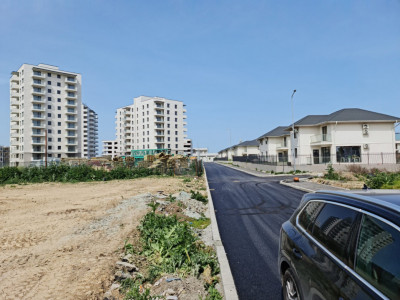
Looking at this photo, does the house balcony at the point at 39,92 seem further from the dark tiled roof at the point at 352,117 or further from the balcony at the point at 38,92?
the dark tiled roof at the point at 352,117

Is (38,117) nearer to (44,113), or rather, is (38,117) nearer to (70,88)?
(44,113)

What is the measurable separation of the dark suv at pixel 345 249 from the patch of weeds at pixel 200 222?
462 centimetres

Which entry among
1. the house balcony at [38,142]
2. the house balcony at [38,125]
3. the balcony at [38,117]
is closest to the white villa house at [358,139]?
the house balcony at [38,142]

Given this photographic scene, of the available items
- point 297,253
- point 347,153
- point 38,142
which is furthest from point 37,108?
point 297,253

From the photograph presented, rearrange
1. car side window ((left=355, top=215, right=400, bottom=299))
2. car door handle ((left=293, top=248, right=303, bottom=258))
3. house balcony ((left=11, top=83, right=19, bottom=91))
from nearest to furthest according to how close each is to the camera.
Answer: car side window ((left=355, top=215, right=400, bottom=299)) → car door handle ((left=293, top=248, right=303, bottom=258)) → house balcony ((left=11, top=83, right=19, bottom=91))

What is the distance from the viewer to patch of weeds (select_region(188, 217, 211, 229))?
771 centimetres

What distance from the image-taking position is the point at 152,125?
87.4 meters

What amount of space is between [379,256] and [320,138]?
3696cm

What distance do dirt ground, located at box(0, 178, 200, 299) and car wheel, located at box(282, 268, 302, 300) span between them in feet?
9.16

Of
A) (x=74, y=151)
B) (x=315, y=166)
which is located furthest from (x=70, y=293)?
(x=74, y=151)

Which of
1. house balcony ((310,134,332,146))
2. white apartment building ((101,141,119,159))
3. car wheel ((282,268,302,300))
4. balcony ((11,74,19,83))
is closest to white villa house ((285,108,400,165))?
house balcony ((310,134,332,146))

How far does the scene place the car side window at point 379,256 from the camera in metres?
1.67

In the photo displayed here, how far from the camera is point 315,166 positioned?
3316cm

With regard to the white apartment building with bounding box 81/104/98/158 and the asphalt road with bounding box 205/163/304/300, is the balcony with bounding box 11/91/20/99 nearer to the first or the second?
the white apartment building with bounding box 81/104/98/158
